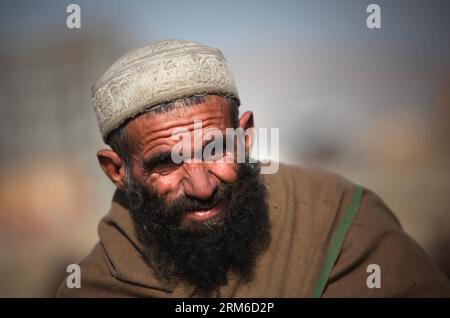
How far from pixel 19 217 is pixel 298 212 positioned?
23.0ft

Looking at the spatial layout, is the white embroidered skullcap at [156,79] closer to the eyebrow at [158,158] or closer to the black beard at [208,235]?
the eyebrow at [158,158]

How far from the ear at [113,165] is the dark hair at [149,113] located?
0.04m

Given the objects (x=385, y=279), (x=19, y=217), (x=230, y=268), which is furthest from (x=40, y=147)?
(x=385, y=279)

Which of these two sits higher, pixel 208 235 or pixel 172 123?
pixel 172 123

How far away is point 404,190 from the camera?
863 centimetres

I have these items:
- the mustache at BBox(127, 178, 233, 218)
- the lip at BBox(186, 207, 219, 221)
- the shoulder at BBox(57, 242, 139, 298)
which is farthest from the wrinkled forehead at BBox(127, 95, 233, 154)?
the shoulder at BBox(57, 242, 139, 298)

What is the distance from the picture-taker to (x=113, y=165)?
2.76 m

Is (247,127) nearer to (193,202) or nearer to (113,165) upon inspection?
(193,202)

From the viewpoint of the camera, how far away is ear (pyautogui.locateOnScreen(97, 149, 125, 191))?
2.70m

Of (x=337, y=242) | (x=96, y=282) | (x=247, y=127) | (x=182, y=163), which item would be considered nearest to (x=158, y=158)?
(x=182, y=163)

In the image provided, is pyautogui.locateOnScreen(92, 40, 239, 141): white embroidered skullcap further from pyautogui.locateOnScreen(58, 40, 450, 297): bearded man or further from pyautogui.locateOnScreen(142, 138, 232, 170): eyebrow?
pyautogui.locateOnScreen(142, 138, 232, 170): eyebrow

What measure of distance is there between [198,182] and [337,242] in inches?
36.5

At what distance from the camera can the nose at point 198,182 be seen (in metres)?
2.36

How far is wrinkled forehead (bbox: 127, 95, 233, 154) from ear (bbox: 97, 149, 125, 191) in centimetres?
24
